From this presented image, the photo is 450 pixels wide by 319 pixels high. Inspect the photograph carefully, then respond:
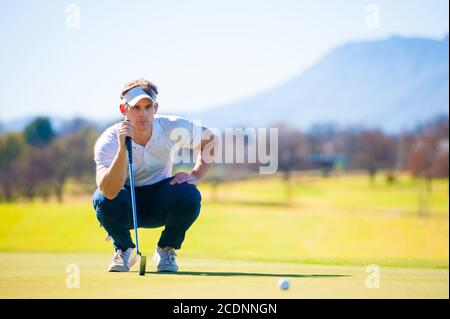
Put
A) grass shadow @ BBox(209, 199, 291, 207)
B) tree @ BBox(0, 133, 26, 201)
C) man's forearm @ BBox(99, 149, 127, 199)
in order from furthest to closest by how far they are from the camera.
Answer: tree @ BBox(0, 133, 26, 201)
grass shadow @ BBox(209, 199, 291, 207)
man's forearm @ BBox(99, 149, 127, 199)

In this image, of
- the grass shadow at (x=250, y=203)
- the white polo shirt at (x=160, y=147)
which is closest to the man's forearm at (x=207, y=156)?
the white polo shirt at (x=160, y=147)

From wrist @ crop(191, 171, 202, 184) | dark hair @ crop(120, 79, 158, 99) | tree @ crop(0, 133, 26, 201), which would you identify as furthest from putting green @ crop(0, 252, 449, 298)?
tree @ crop(0, 133, 26, 201)

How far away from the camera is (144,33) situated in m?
150

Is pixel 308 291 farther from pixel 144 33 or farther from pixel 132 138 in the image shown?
pixel 144 33

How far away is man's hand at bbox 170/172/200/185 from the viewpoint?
23.5 feet

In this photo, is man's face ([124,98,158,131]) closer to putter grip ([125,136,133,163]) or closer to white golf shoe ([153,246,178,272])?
putter grip ([125,136,133,163])

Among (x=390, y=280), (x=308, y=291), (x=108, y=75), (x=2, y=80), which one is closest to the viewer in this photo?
(x=308, y=291)

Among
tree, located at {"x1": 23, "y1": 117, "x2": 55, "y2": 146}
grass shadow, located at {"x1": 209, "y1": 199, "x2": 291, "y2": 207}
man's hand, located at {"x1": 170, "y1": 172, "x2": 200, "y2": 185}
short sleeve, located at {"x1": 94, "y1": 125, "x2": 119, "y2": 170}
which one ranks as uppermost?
tree, located at {"x1": 23, "y1": 117, "x2": 55, "y2": 146}

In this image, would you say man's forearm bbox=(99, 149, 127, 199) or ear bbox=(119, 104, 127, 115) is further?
ear bbox=(119, 104, 127, 115)

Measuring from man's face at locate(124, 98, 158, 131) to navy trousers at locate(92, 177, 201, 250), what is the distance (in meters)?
0.56

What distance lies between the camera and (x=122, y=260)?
22.7 feet

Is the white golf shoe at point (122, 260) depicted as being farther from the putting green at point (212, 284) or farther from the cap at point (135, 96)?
the cap at point (135, 96)

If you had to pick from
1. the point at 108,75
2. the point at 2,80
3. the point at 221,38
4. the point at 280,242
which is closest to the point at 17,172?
the point at 2,80
